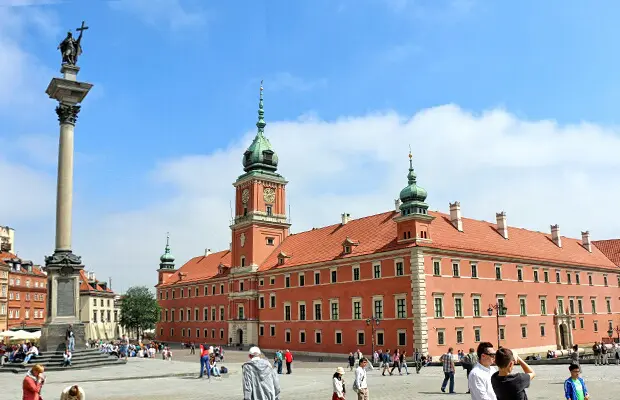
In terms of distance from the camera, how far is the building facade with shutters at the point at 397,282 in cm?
4372

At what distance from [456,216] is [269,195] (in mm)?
22589

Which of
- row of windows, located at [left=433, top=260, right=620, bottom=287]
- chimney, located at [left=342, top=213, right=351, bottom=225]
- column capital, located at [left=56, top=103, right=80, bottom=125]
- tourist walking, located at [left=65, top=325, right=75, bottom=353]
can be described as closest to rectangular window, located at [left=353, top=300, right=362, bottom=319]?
row of windows, located at [left=433, top=260, right=620, bottom=287]

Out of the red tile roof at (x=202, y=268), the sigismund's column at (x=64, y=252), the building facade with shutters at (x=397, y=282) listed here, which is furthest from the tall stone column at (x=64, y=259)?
the red tile roof at (x=202, y=268)

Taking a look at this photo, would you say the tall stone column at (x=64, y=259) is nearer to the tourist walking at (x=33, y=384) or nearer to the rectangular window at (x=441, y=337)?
the tourist walking at (x=33, y=384)

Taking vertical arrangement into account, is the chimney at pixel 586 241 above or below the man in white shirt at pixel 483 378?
above

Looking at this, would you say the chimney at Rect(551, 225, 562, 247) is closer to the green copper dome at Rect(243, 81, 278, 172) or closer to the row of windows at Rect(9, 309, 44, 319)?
the green copper dome at Rect(243, 81, 278, 172)

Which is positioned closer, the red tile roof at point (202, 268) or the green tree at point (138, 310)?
the red tile roof at point (202, 268)

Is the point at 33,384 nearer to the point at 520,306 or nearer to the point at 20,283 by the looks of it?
the point at 520,306

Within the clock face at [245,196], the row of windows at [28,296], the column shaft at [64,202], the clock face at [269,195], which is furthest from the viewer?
the row of windows at [28,296]

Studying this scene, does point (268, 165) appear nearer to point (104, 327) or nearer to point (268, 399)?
point (104, 327)

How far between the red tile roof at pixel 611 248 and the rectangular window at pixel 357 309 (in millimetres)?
35862

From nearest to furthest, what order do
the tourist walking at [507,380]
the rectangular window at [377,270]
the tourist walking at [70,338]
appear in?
1. the tourist walking at [507,380]
2. the tourist walking at [70,338]
3. the rectangular window at [377,270]

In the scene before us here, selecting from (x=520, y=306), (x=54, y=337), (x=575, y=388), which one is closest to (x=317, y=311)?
(x=520, y=306)

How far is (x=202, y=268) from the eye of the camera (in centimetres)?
7750
